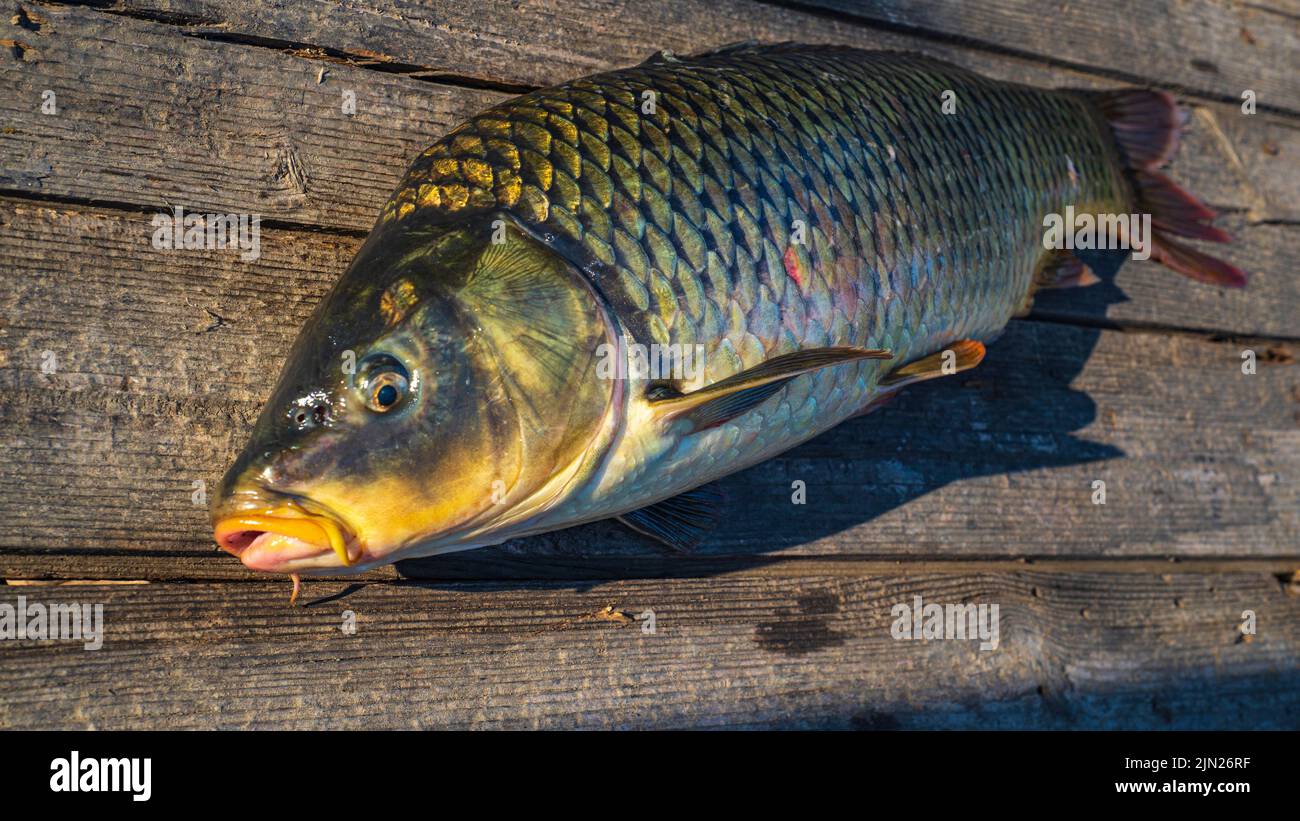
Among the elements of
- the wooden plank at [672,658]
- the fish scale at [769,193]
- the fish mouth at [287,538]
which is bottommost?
the wooden plank at [672,658]

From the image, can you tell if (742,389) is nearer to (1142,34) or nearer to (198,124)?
(198,124)

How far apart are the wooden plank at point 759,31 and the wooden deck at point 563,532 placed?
1cm

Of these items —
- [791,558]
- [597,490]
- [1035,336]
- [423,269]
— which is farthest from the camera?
[1035,336]

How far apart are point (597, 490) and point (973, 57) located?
228cm

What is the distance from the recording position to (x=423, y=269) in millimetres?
1706

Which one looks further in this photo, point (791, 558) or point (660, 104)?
point (791, 558)

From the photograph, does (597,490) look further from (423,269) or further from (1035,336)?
(1035,336)

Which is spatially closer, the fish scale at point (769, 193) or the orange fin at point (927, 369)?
the fish scale at point (769, 193)

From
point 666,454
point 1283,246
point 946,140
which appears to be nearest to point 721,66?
point 946,140

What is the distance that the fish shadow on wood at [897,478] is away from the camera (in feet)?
7.72
